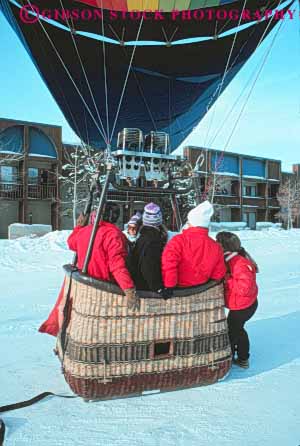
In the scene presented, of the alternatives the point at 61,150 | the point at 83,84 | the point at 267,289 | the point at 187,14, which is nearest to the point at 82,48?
the point at 83,84

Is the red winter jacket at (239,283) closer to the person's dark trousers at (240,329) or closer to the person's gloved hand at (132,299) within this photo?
the person's dark trousers at (240,329)

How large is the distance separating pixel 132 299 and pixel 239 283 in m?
1.12

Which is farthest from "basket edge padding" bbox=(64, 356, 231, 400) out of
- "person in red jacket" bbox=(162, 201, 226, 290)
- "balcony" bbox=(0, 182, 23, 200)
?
"balcony" bbox=(0, 182, 23, 200)

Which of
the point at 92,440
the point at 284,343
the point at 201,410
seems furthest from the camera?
the point at 284,343

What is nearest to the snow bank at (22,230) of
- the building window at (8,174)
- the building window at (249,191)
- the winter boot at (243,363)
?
the building window at (8,174)

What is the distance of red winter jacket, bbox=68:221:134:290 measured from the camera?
297cm

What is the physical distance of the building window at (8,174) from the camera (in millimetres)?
28531

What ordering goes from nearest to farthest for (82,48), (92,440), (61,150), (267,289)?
(92,440) → (267,289) → (82,48) → (61,150)

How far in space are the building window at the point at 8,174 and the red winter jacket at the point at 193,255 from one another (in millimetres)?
27424

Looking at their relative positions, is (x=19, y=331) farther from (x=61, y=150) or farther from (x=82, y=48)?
(x=61, y=150)

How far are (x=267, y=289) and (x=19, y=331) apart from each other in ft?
16.6

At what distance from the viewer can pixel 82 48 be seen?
8977 mm

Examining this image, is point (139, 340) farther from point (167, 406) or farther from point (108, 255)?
point (108, 255)

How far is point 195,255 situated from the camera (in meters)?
3.23
